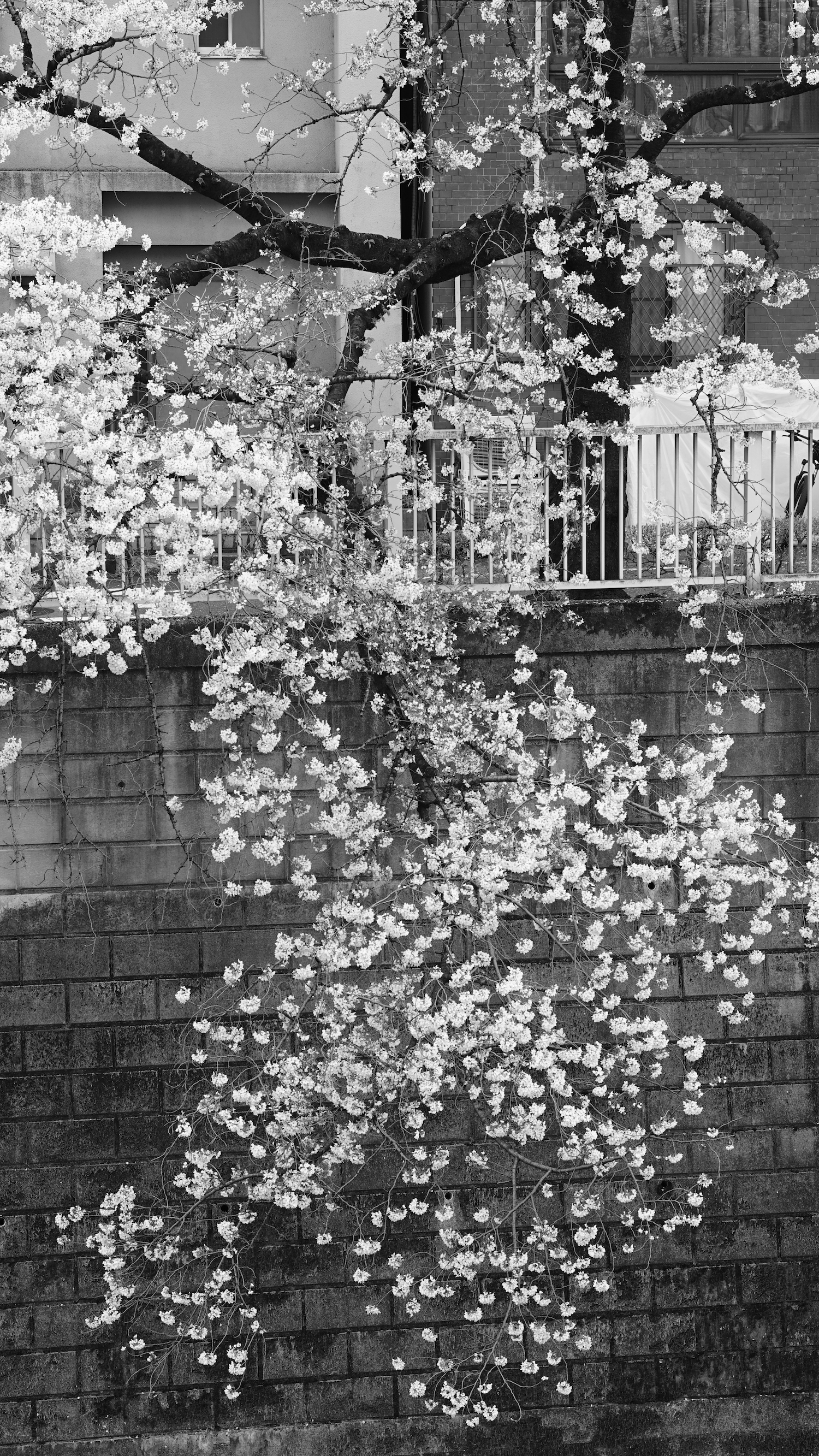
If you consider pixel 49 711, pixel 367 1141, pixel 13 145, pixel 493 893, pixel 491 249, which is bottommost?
pixel 367 1141

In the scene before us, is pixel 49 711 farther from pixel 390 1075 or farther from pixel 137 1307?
pixel 137 1307

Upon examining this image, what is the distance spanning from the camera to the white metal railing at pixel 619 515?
7.79m

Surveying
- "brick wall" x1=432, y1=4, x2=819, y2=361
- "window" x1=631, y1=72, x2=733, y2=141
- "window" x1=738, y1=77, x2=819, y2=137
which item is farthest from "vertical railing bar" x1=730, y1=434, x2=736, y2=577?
"window" x1=738, y1=77, x2=819, y2=137

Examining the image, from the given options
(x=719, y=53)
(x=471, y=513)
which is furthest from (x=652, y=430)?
(x=719, y=53)

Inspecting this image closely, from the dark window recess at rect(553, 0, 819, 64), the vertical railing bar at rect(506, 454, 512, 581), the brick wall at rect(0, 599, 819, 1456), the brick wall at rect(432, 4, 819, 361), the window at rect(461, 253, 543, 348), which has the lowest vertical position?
the brick wall at rect(0, 599, 819, 1456)

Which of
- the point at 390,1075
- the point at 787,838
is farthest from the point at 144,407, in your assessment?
the point at 787,838

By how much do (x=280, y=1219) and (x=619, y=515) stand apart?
444 cm

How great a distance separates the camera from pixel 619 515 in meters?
8.21

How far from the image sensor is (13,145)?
12.6m

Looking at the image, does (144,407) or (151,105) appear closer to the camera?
(144,407)

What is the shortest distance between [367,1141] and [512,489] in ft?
12.2

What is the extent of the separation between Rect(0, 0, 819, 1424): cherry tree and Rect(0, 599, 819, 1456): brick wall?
16 cm

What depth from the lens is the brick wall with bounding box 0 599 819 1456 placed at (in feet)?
25.1

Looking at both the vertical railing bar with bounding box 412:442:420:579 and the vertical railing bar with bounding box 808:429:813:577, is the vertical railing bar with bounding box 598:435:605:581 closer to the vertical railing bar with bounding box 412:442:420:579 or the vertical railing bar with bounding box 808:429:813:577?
the vertical railing bar with bounding box 412:442:420:579
